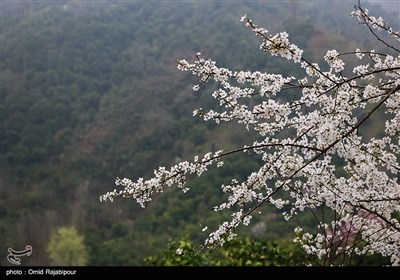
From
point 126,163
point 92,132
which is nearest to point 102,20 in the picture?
point 92,132

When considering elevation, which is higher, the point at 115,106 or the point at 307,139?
the point at 115,106

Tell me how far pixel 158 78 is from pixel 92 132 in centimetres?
529

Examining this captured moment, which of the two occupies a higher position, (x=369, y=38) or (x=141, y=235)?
(x=369, y=38)

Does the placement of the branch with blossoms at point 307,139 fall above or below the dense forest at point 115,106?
below

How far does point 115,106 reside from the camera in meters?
30.6

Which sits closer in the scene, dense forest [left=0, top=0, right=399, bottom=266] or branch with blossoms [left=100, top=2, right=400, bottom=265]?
branch with blossoms [left=100, top=2, right=400, bottom=265]

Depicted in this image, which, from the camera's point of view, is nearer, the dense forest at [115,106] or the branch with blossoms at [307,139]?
the branch with blossoms at [307,139]

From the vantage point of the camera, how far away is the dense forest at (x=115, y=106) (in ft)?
70.2

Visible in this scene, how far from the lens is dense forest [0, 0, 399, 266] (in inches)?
842

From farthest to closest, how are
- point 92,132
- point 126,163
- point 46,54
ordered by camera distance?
point 46,54 → point 92,132 → point 126,163

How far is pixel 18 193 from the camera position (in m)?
26.2

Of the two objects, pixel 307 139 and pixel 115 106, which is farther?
pixel 115 106
